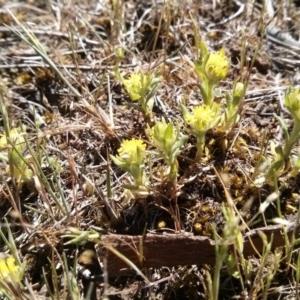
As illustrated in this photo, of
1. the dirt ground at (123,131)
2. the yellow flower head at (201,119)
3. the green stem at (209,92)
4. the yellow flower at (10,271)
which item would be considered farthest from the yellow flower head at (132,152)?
the yellow flower at (10,271)

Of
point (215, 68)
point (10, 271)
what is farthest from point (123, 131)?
point (10, 271)

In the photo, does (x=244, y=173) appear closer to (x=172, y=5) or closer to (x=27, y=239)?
(x=27, y=239)

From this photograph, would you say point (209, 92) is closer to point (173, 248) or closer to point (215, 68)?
point (215, 68)

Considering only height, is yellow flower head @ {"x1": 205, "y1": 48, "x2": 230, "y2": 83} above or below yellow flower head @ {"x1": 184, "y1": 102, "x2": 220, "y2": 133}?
above

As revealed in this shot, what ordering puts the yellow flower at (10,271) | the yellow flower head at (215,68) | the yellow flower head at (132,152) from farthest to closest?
the yellow flower head at (215,68) < the yellow flower head at (132,152) < the yellow flower at (10,271)

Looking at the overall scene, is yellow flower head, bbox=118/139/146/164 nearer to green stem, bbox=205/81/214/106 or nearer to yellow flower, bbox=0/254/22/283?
green stem, bbox=205/81/214/106

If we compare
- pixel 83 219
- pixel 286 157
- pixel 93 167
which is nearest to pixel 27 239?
pixel 83 219

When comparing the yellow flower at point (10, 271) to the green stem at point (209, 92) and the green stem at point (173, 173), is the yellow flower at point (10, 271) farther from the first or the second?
the green stem at point (209, 92)

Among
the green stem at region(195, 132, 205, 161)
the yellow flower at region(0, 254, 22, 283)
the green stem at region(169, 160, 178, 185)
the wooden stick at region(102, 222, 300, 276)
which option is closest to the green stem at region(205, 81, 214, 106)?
the green stem at region(195, 132, 205, 161)

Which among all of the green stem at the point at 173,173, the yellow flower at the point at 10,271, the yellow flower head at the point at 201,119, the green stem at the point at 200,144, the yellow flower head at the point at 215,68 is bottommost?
the yellow flower at the point at 10,271

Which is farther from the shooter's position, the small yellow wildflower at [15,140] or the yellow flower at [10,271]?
the small yellow wildflower at [15,140]
